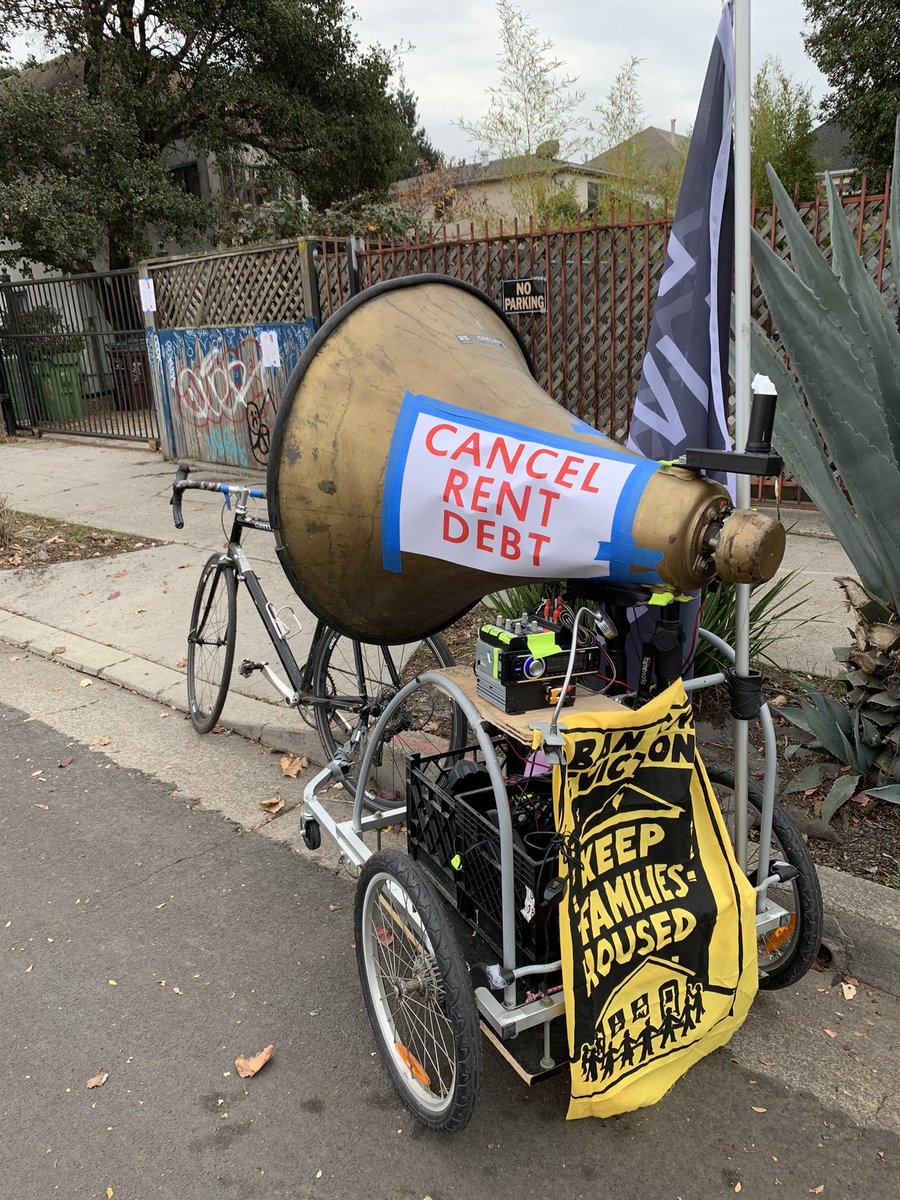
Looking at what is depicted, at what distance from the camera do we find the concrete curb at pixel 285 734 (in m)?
2.50

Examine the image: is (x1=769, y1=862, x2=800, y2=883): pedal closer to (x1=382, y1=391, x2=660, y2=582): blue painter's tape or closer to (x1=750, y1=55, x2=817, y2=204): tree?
(x1=382, y1=391, x2=660, y2=582): blue painter's tape

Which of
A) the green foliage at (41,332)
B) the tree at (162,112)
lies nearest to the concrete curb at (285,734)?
the green foliage at (41,332)

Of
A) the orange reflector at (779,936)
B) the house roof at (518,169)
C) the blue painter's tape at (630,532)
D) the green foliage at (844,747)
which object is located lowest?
the orange reflector at (779,936)

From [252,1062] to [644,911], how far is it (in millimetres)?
1144

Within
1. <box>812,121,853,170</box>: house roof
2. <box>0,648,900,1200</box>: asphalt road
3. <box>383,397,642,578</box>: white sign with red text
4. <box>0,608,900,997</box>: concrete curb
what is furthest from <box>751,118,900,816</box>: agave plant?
<box>812,121,853,170</box>: house roof

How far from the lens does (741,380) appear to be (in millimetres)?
1830

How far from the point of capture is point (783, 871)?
7.10 ft

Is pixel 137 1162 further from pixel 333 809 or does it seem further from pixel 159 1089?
pixel 333 809

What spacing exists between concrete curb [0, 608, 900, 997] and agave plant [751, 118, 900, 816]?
1.43 feet

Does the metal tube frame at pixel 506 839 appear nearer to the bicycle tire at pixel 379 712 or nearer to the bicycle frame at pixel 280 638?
the bicycle tire at pixel 379 712

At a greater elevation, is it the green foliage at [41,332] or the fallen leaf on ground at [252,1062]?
the green foliage at [41,332]

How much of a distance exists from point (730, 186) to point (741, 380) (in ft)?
2.45

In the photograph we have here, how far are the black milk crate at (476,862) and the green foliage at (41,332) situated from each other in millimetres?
12736

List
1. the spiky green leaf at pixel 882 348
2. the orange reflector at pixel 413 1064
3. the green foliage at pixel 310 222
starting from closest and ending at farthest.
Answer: the orange reflector at pixel 413 1064
the spiky green leaf at pixel 882 348
the green foliage at pixel 310 222
